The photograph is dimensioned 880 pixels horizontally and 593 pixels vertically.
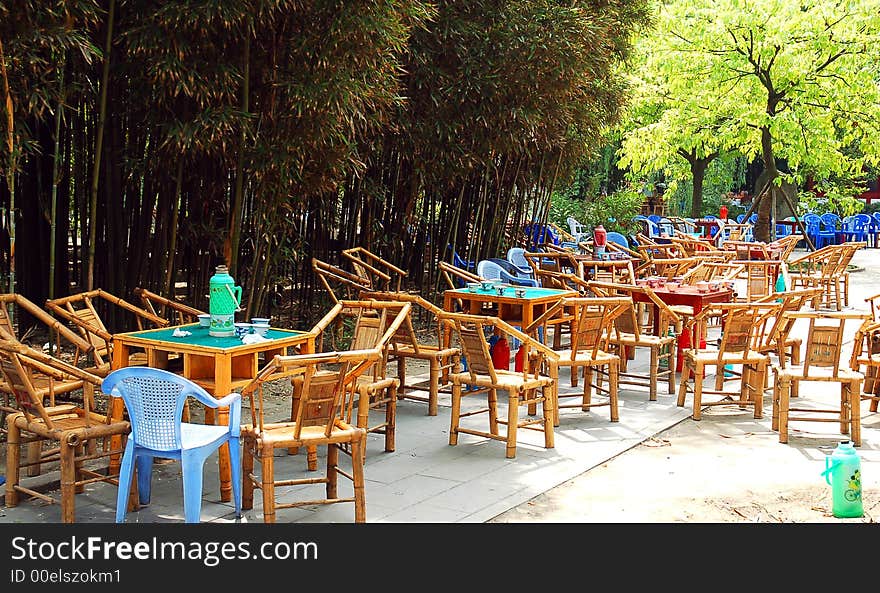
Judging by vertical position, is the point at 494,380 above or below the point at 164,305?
below

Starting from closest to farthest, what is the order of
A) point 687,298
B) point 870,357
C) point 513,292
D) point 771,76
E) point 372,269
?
point 870,357, point 513,292, point 687,298, point 372,269, point 771,76

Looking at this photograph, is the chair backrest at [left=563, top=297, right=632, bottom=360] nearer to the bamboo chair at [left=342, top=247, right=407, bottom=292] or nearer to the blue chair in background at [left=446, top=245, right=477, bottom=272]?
the bamboo chair at [left=342, top=247, right=407, bottom=292]

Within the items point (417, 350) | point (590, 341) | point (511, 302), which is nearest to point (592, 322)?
point (590, 341)

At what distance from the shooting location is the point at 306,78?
18.3 ft

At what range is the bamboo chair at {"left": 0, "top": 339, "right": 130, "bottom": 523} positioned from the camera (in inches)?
149

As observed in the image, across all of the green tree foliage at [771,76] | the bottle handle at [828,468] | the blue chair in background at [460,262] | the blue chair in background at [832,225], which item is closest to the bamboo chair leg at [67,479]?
the bottle handle at [828,468]

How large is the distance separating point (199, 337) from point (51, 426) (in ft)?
2.59

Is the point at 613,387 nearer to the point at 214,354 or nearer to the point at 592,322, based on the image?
the point at 592,322

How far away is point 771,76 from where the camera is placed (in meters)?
14.2

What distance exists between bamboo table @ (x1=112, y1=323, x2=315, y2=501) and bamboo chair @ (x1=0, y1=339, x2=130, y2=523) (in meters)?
0.22

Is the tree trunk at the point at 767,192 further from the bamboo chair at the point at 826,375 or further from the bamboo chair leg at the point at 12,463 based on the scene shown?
the bamboo chair leg at the point at 12,463

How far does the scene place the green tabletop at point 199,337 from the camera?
14.1 feet

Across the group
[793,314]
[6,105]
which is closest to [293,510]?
[6,105]

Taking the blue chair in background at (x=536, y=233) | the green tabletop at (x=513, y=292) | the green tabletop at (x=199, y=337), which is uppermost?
the blue chair in background at (x=536, y=233)
